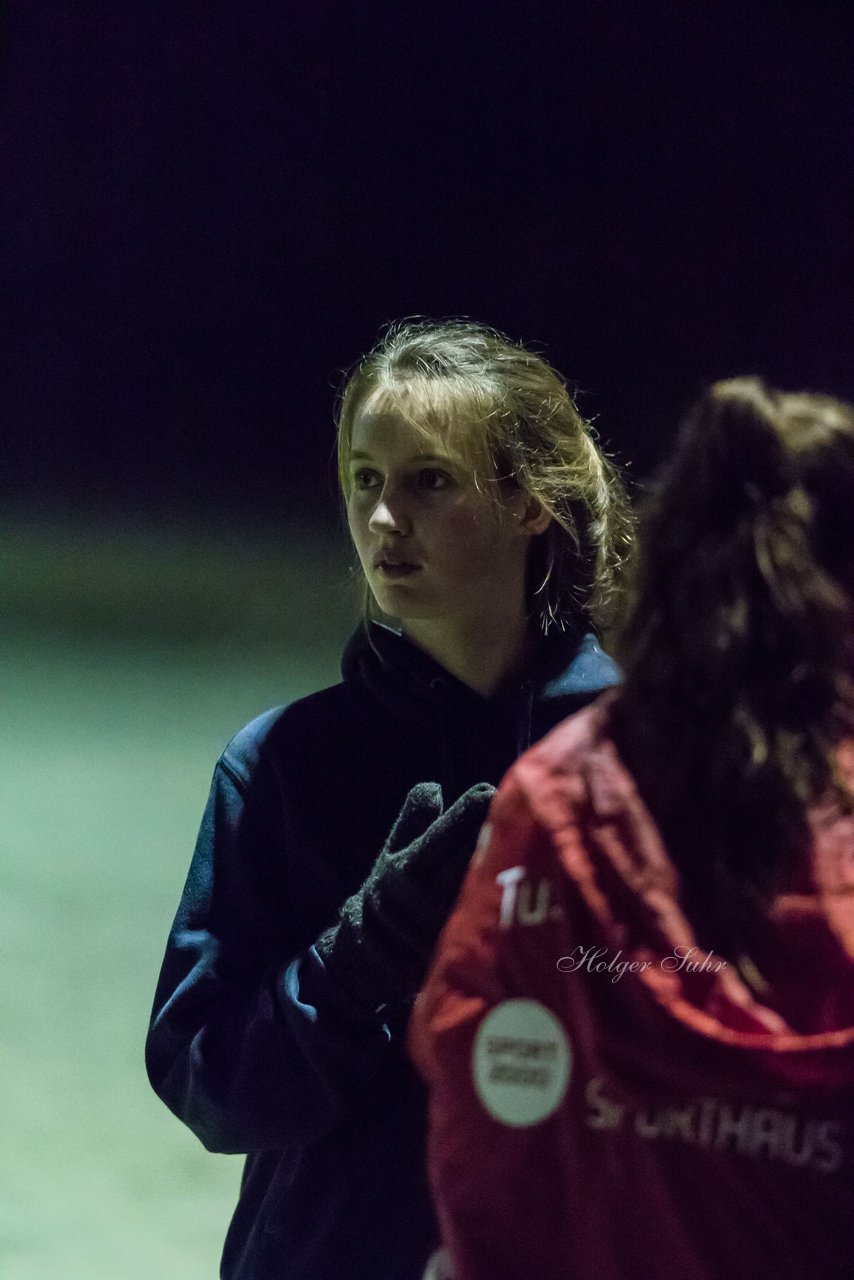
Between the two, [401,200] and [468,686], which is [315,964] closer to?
[468,686]

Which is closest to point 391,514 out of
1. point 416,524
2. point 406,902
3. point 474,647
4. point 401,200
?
point 416,524

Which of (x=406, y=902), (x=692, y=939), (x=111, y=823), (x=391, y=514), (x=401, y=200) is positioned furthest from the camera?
(x=111, y=823)

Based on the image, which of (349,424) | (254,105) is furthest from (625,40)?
(349,424)

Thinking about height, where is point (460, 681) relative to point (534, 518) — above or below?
below

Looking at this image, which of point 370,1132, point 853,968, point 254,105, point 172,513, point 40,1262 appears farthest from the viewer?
point 172,513

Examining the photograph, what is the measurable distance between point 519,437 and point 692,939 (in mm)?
513

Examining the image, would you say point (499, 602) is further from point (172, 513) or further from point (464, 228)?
point (172, 513)

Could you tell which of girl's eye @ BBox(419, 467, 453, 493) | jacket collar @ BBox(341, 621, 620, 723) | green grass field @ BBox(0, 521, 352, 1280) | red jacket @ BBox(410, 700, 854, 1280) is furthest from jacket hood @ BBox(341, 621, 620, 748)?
green grass field @ BBox(0, 521, 352, 1280)

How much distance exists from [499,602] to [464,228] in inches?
54.4

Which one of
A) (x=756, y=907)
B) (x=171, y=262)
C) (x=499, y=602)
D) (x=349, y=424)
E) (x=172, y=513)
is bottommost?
(x=756, y=907)

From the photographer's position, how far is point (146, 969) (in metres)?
2.16

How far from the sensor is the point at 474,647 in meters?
0.92

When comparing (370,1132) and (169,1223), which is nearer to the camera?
(370,1132)

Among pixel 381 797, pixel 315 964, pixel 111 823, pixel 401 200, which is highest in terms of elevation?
pixel 401 200
